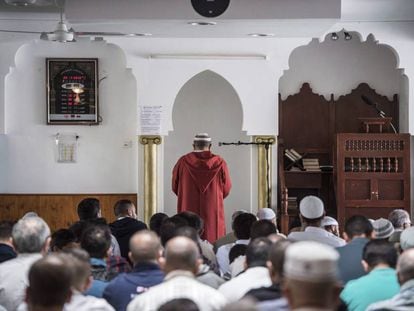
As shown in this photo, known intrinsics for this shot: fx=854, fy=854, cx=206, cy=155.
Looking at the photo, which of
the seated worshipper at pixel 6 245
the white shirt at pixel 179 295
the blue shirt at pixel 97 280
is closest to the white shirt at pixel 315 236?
the blue shirt at pixel 97 280

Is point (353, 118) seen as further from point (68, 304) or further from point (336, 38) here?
point (68, 304)

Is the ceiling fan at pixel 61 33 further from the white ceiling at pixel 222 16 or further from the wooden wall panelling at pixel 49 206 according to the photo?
the wooden wall panelling at pixel 49 206

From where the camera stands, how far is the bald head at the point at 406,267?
385cm

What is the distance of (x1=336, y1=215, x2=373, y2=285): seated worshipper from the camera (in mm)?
5039

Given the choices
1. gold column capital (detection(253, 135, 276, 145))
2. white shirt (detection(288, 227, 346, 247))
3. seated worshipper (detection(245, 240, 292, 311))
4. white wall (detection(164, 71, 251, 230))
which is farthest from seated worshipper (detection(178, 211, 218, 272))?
white wall (detection(164, 71, 251, 230))

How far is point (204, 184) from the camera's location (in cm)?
906

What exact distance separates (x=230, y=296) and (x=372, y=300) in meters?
0.70

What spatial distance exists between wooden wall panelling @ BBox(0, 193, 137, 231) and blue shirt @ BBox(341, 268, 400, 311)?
644cm

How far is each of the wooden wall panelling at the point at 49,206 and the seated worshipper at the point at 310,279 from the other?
831 centimetres

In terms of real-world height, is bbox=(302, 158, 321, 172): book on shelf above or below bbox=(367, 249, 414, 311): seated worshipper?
above

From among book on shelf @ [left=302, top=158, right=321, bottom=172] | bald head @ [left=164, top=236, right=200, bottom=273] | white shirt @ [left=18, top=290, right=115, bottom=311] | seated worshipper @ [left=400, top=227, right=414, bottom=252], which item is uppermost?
book on shelf @ [left=302, top=158, right=321, bottom=172]

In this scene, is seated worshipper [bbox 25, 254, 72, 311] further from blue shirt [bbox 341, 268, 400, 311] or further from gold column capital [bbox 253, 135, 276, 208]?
gold column capital [bbox 253, 135, 276, 208]

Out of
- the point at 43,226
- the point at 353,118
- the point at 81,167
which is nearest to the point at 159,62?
the point at 81,167

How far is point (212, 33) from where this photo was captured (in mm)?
9648
